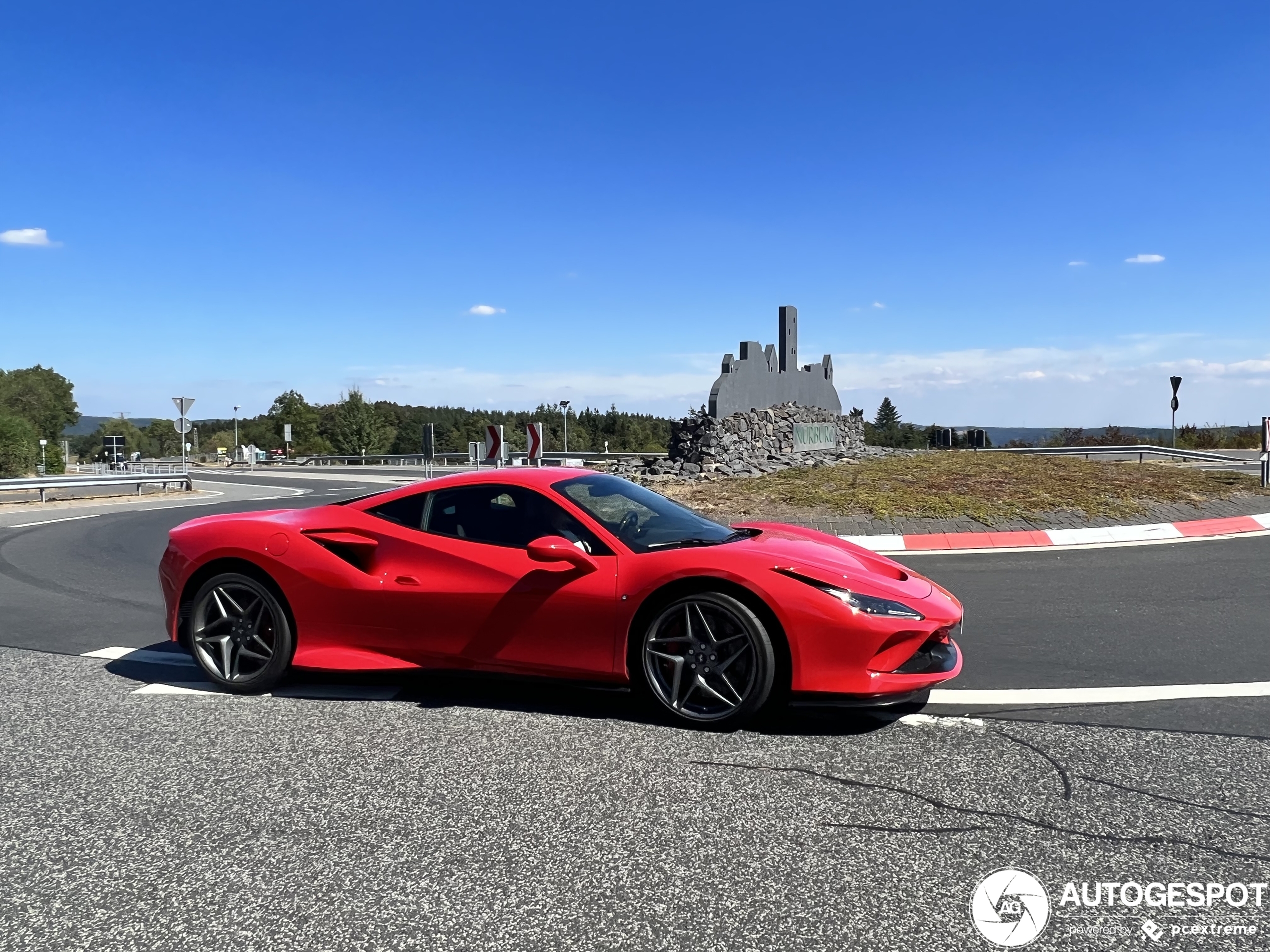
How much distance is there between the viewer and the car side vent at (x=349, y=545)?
5105 mm

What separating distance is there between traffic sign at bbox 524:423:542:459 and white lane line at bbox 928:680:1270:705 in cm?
1302

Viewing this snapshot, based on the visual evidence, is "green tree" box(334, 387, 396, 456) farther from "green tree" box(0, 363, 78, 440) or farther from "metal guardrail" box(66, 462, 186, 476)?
"green tree" box(0, 363, 78, 440)

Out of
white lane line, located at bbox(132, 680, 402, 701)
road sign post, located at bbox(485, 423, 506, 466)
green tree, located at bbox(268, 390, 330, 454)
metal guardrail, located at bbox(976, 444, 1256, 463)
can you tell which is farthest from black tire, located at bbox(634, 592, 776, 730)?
→ green tree, located at bbox(268, 390, 330, 454)

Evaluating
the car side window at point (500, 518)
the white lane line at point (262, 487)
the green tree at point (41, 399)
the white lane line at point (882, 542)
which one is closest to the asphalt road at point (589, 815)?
the car side window at point (500, 518)

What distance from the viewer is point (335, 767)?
401 cm

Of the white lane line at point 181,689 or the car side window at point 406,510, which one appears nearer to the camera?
the car side window at point 406,510

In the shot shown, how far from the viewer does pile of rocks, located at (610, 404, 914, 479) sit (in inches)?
846

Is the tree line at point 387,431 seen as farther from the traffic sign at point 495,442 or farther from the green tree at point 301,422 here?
the traffic sign at point 495,442

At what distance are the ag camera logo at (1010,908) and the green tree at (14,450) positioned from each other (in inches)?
2972

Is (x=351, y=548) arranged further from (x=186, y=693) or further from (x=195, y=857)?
(x=195, y=857)

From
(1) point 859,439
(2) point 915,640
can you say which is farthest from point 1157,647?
(1) point 859,439

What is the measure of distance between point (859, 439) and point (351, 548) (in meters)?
26.6

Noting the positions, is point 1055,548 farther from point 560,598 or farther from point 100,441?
point 100,441

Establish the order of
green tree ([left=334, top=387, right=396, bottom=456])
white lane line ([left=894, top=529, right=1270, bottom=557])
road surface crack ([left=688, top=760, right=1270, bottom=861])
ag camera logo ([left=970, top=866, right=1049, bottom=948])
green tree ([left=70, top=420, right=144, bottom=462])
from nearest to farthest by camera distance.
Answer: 1. ag camera logo ([left=970, top=866, right=1049, bottom=948])
2. road surface crack ([left=688, top=760, right=1270, bottom=861])
3. white lane line ([left=894, top=529, right=1270, bottom=557])
4. green tree ([left=334, top=387, right=396, bottom=456])
5. green tree ([left=70, top=420, right=144, bottom=462])
